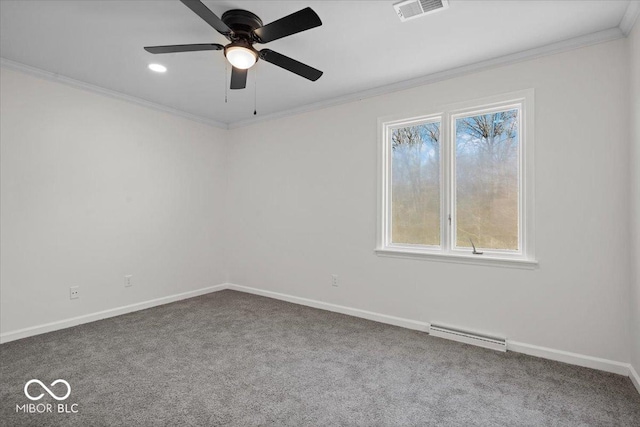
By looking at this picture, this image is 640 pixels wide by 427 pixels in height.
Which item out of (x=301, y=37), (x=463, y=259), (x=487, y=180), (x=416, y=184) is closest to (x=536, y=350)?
(x=463, y=259)

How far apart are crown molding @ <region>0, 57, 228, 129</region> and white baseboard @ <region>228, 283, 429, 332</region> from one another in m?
2.59

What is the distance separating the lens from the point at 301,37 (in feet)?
8.43

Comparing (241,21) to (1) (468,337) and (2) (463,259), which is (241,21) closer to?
(2) (463,259)

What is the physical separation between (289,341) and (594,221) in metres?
2.72

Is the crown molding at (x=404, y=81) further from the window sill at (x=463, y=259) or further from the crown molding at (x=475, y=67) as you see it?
the window sill at (x=463, y=259)

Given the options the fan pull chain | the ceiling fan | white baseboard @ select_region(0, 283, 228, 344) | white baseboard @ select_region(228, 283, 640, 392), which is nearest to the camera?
the ceiling fan

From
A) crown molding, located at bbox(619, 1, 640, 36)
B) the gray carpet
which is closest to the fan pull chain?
the gray carpet

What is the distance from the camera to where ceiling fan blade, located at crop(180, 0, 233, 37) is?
1.74 m

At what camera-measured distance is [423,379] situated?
2348 millimetres

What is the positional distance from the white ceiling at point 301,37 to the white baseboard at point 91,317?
2.53 m

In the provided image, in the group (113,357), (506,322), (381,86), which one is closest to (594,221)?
(506,322)

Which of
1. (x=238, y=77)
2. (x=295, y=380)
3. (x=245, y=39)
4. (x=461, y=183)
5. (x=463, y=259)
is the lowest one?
(x=295, y=380)

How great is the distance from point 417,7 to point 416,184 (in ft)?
5.73

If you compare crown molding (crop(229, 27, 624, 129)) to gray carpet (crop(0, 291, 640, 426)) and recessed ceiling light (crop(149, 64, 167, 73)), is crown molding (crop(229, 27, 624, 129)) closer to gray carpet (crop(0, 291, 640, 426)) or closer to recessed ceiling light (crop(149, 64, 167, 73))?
recessed ceiling light (crop(149, 64, 167, 73))
